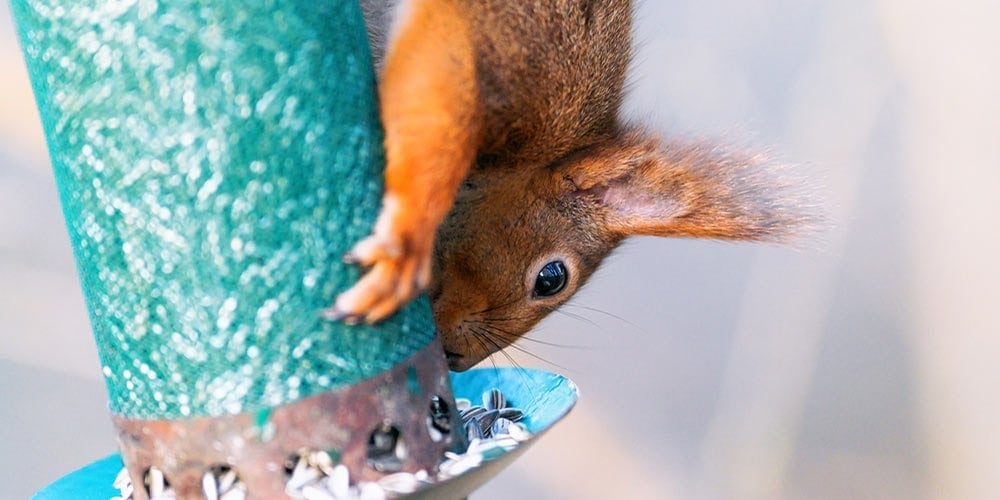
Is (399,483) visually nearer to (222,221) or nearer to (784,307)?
(222,221)

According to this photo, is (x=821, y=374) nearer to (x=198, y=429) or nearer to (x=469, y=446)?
(x=469, y=446)

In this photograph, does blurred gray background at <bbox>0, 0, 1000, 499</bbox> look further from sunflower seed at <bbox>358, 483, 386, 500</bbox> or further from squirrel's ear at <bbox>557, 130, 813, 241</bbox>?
sunflower seed at <bbox>358, 483, 386, 500</bbox>

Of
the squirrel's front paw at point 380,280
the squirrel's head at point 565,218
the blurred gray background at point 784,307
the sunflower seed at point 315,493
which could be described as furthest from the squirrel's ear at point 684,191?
the blurred gray background at point 784,307

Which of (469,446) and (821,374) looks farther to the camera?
(821,374)

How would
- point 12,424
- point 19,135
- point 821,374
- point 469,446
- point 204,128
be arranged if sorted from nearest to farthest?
1. point 204,128
2. point 469,446
3. point 19,135
4. point 12,424
5. point 821,374

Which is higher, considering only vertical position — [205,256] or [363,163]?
[363,163]

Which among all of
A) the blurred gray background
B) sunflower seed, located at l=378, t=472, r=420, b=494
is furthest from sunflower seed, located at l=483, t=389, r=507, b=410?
the blurred gray background

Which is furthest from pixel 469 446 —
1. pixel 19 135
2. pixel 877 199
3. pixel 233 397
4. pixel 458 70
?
pixel 877 199

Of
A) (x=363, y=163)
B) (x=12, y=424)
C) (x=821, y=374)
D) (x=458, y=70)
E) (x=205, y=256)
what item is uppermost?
(x=458, y=70)
